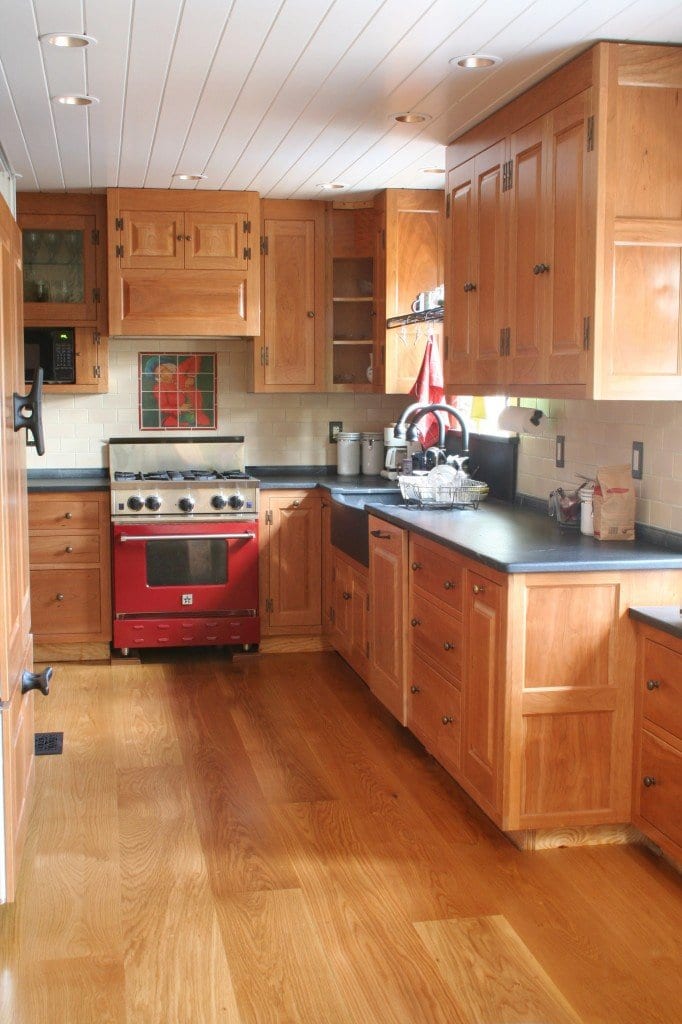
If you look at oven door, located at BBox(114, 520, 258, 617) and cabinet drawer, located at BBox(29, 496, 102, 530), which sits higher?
cabinet drawer, located at BBox(29, 496, 102, 530)

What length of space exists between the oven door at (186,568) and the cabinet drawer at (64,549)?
0.15 m

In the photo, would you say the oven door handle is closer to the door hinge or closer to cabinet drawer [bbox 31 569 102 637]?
cabinet drawer [bbox 31 569 102 637]

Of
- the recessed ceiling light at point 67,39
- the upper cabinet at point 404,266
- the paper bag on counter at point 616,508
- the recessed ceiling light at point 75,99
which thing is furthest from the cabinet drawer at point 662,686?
the upper cabinet at point 404,266

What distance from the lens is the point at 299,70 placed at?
3.55 metres

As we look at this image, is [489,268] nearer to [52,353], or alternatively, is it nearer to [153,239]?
[153,239]

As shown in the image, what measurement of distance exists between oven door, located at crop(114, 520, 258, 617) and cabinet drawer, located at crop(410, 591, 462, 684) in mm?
1705

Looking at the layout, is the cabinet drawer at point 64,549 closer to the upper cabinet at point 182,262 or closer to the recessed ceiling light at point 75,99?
the upper cabinet at point 182,262

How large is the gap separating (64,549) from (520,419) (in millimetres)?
2511

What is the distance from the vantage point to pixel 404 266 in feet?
19.2

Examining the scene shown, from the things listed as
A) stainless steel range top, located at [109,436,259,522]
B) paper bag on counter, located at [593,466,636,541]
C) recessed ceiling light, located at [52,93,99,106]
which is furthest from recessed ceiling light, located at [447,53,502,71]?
stainless steel range top, located at [109,436,259,522]

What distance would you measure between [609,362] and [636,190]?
508 millimetres

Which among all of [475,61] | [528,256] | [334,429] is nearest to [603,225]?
[528,256]

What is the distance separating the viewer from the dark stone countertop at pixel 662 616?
10.3 ft

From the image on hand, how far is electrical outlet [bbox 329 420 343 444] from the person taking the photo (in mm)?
6609
